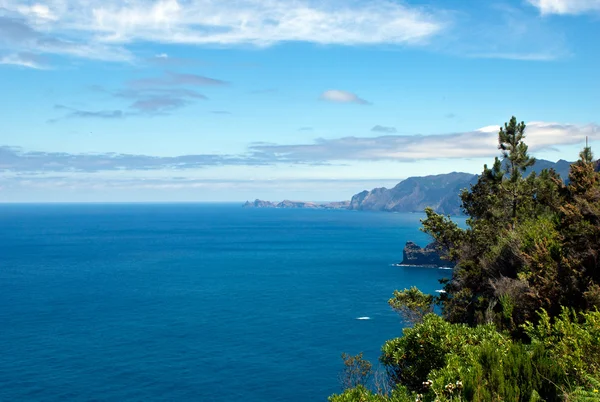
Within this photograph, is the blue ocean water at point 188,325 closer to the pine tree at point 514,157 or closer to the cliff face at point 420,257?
the cliff face at point 420,257

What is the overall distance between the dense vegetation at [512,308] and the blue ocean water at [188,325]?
26854 mm

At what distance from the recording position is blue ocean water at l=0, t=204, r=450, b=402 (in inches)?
2263

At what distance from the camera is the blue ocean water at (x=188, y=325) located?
189 ft

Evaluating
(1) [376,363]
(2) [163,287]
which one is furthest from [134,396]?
(2) [163,287]

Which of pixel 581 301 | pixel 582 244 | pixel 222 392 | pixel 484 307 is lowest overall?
pixel 222 392

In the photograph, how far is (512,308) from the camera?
23578 mm

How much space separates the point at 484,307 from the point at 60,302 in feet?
288

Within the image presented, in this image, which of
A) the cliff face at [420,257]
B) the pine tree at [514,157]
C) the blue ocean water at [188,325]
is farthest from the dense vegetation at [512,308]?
the cliff face at [420,257]

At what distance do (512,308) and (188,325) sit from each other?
66.4m

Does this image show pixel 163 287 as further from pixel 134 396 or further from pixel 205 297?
pixel 134 396

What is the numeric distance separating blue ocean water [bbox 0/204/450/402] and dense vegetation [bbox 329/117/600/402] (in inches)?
1057

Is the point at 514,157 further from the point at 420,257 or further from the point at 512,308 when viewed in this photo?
the point at 420,257

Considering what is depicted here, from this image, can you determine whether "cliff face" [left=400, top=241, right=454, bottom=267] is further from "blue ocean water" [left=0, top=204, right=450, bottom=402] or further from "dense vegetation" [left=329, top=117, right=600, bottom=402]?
"dense vegetation" [left=329, top=117, right=600, bottom=402]

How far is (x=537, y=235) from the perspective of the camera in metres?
27.3
